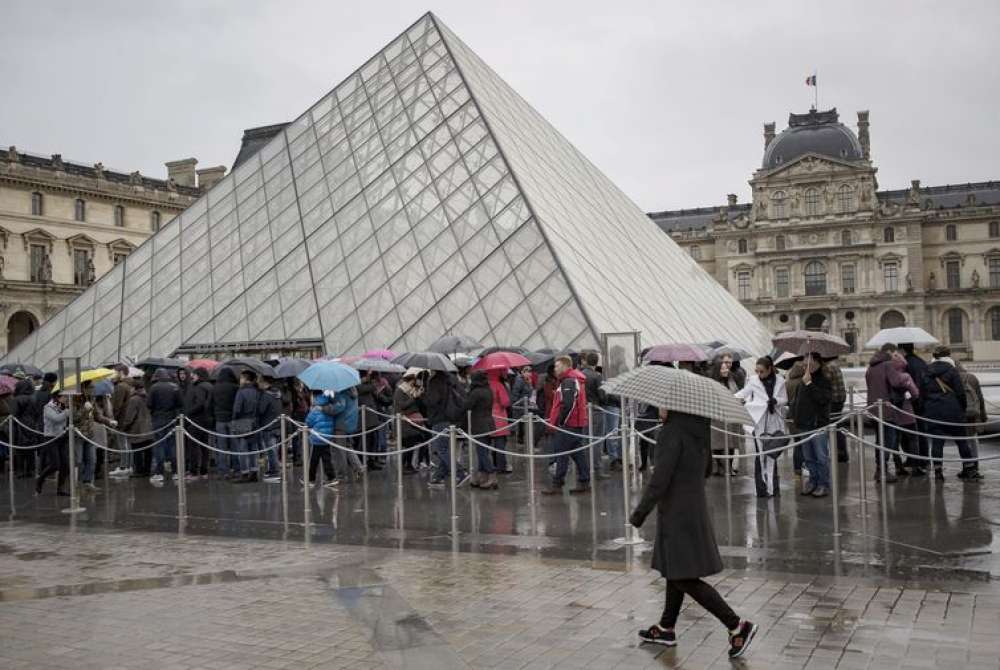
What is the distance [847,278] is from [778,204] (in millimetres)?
7985

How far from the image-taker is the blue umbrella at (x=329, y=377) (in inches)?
444

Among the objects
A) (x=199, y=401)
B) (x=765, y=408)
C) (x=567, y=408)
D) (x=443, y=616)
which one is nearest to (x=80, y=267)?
(x=199, y=401)

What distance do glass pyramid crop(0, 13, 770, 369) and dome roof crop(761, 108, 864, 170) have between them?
53357 mm

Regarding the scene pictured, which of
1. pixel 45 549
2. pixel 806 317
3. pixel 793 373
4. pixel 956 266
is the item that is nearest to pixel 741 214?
pixel 806 317

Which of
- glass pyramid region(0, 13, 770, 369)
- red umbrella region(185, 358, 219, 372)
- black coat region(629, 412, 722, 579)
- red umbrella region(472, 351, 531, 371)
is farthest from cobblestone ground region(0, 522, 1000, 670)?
glass pyramid region(0, 13, 770, 369)

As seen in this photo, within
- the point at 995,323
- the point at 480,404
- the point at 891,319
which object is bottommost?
the point at 480,404

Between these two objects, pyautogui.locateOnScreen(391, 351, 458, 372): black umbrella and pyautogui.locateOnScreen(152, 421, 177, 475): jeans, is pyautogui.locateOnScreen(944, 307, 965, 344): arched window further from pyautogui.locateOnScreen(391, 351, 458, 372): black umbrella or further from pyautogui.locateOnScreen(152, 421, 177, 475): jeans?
pyautogui.locateOnScreen(152, 421, 177, 475): jeans

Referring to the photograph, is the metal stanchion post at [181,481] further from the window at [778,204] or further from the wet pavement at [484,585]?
the window at [778,204]

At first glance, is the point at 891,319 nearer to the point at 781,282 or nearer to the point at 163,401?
the point at 781,282

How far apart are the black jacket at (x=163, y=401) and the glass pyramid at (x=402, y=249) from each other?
643cm

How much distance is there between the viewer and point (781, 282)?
7844cm

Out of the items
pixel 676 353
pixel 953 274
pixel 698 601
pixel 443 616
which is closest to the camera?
pixel 698 601

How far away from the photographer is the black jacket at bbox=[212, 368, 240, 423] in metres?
12.5

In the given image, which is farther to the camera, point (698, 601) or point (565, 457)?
point (565, 457)
